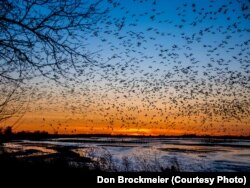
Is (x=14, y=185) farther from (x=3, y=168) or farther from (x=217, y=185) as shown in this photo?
(x=217, y=185)

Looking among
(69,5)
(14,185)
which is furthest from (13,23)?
(14,185)

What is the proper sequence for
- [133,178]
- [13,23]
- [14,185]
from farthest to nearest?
1. [133,178]
2. [14,185]
3. [13,23]

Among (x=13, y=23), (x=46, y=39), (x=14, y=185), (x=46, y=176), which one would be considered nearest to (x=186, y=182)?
(x=46, y=176)

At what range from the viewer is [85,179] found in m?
10.6

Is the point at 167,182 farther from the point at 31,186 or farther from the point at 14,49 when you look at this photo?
the point at 14,49

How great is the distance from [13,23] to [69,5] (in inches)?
51.4

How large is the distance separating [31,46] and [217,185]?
7045 millimetres

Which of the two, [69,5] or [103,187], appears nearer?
[69,5]

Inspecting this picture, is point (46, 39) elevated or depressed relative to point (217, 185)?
elevated

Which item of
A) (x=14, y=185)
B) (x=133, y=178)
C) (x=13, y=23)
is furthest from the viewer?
(x=133, y=178)

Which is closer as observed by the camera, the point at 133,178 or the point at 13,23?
the point at 13,23

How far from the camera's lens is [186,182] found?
1073 cm

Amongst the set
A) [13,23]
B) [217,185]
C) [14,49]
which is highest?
[13,23]

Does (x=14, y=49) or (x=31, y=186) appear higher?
(x=14, y=49)
